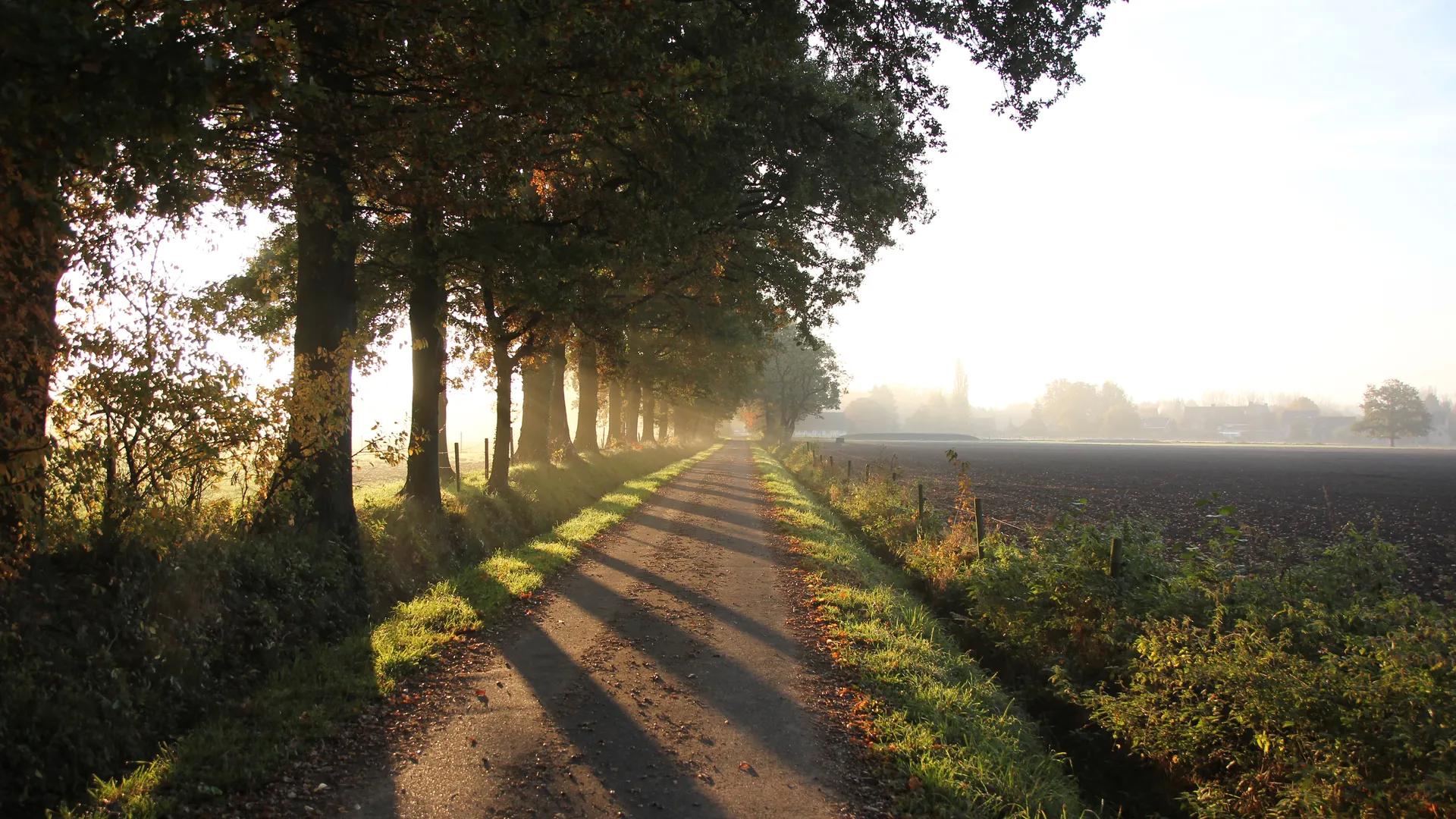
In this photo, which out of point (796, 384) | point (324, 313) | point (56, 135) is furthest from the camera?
point (796, 384)

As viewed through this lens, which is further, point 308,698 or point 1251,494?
point 1251,494

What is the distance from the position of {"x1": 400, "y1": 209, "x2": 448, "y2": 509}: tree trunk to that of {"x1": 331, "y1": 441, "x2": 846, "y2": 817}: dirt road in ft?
13.5

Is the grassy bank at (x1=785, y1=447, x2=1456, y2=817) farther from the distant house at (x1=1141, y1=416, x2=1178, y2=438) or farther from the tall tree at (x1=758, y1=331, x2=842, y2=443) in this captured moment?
the distant house at (x1=1141, y1=416, x2=1178, y2=438)

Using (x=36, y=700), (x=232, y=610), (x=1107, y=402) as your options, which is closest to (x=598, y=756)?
(x=36, y=700)

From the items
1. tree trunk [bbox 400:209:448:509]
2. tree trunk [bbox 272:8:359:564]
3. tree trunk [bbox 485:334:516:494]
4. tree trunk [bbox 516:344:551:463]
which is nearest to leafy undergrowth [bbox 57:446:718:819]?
tree trunk [bbox 272:8:359:564]

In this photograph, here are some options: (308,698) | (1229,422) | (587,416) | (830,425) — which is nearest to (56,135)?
(308,698)

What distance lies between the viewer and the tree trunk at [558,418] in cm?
2700

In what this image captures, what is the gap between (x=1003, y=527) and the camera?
1738 centimetres

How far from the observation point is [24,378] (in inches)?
234

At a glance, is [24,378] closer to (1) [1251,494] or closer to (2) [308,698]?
(2) [308,698]

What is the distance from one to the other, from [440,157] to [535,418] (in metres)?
18.9

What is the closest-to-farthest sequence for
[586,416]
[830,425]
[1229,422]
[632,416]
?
[586,416], [632,416], [830,425], [1229,422]

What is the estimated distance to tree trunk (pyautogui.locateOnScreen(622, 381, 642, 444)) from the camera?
46594 millimetres

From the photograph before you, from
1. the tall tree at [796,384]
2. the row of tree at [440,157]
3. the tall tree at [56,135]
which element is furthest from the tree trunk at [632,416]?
the tall tree at [56,135]
